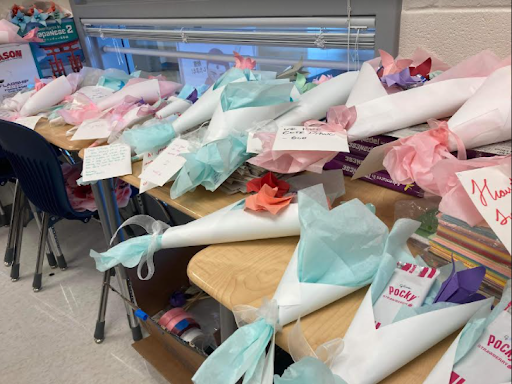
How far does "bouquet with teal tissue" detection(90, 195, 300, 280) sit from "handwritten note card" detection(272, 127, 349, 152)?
0.11 meters

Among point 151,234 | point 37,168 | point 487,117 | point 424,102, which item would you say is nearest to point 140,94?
point 37,168

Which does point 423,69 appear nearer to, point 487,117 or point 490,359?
point 487,117

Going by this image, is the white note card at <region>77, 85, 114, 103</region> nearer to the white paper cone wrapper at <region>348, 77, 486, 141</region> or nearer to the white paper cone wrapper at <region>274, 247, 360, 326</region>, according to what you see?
the white paper cone wrapper at <region>348, 77, 486, 141</region>

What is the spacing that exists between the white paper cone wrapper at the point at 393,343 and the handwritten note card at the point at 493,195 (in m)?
0.11

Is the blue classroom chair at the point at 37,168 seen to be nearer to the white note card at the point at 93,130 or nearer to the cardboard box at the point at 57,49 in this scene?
the white note card at the point at 93,130

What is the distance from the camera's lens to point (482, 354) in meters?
0.46

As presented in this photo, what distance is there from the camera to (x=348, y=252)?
0.60 m

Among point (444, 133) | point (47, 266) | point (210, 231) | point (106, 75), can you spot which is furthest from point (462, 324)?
point (47, 266)

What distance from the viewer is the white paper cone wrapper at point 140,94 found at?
1467mm

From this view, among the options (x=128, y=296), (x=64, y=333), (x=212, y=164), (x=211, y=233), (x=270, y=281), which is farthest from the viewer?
(x=64, y=333)

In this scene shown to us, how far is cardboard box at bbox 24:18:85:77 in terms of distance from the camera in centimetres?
205

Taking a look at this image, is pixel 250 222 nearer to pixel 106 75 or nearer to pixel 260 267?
pixel 260 267

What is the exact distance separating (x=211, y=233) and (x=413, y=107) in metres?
0.43

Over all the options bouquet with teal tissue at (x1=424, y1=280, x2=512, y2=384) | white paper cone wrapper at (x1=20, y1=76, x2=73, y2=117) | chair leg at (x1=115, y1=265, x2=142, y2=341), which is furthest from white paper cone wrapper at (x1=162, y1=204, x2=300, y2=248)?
white paper cone wrapper at (x1=20, y1=76, x2=73, y2=117)
